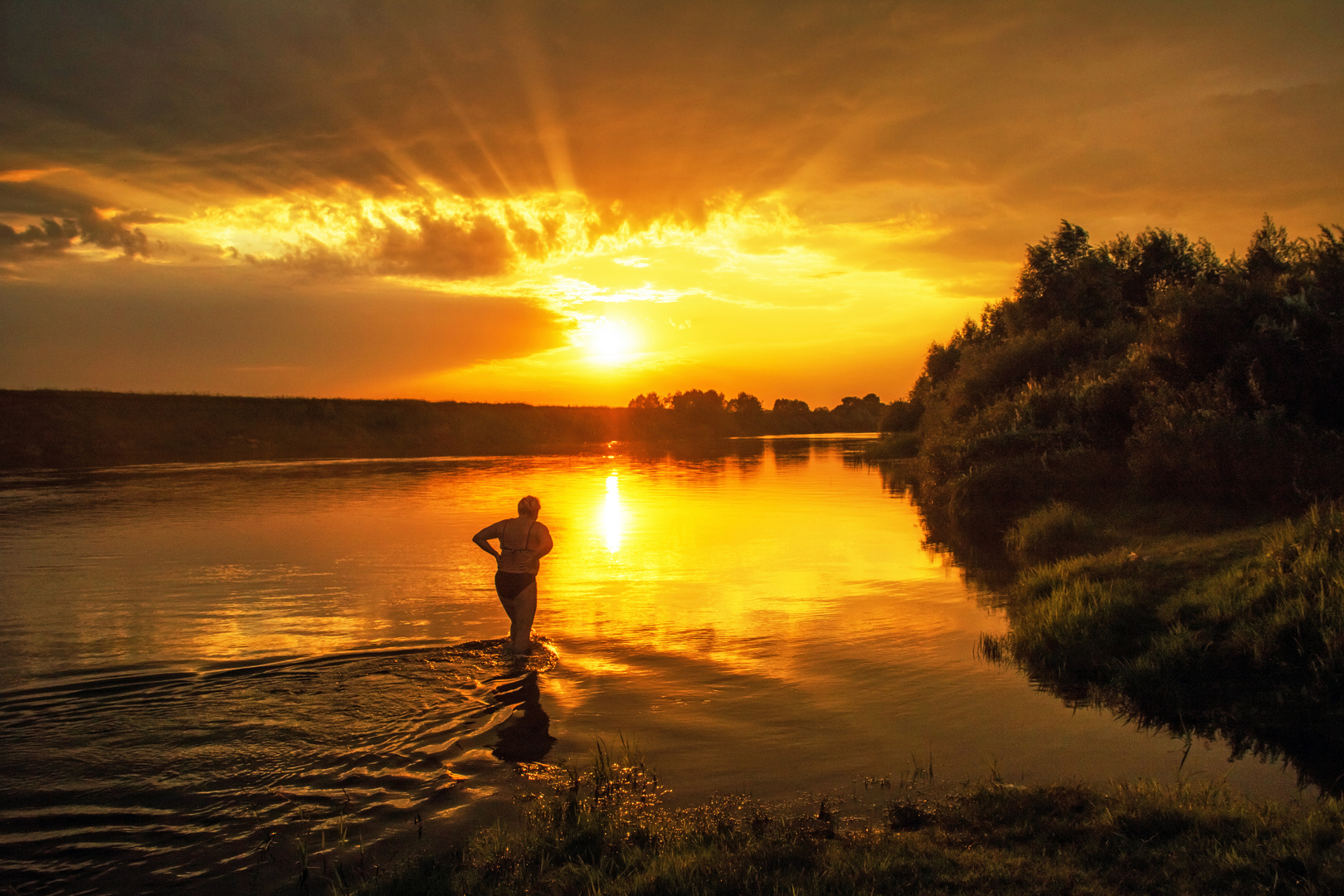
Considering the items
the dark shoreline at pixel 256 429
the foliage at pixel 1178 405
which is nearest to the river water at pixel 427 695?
the foliage at pixel 1178 405

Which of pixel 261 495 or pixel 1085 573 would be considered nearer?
pixel 1085 573

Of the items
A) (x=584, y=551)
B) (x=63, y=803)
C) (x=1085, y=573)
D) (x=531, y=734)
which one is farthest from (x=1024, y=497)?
(x=63, y=803)

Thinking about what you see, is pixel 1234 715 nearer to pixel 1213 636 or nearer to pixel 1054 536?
pixel 1213 636

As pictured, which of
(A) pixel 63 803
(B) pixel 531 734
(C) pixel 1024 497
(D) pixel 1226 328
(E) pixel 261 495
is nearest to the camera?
(A) pixel 63 803

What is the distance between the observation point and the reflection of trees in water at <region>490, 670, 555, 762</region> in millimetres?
7578

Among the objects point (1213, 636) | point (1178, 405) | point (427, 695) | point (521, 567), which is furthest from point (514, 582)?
point (1178, 405)

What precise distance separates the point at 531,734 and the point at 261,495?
31.4 meters

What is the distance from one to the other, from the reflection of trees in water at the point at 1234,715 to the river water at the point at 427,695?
0.28 metres

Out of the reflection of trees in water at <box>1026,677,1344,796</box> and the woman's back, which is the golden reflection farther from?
the reflection of trees in water at <box>1026,677,1344,796</box>

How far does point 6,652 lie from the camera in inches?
440

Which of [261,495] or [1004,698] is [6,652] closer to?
[1004,698]

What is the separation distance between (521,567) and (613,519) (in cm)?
1692

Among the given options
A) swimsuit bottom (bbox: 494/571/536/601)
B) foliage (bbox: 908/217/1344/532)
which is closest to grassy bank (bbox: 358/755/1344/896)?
swimsuit bottom (bbox: 494/571/536/601)

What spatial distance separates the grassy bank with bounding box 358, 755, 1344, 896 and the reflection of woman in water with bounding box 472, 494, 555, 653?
4.51 m
